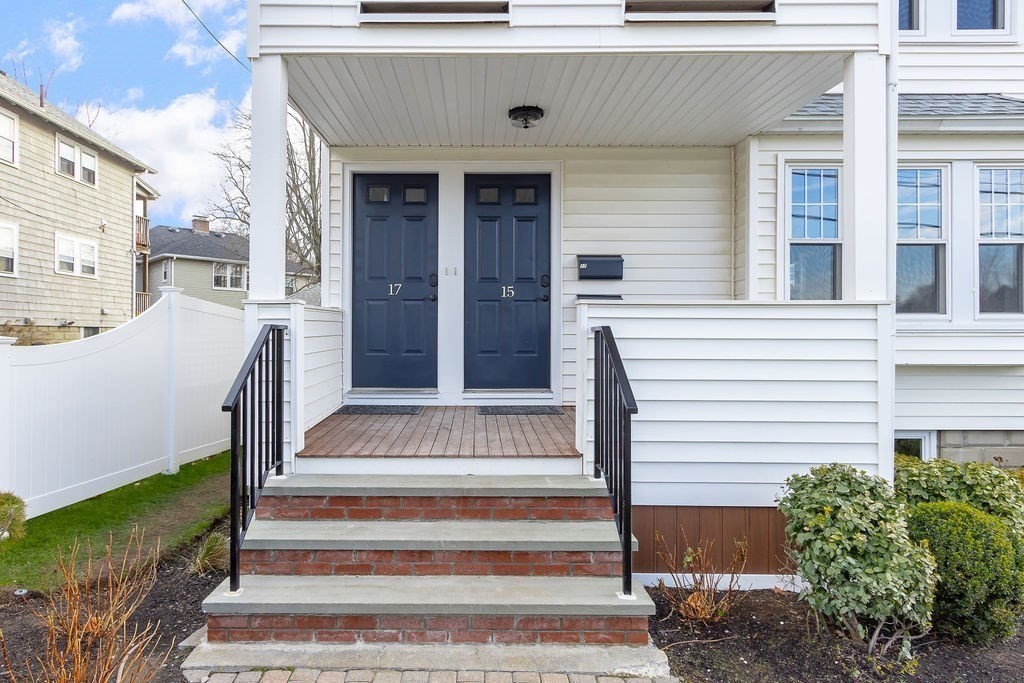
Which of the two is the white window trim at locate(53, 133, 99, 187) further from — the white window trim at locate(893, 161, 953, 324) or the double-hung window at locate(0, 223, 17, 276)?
the white window trim at locate(893, 161, 953, 324)

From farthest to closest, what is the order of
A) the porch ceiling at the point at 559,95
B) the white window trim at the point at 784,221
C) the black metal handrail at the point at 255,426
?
1. the white window trim at the point at 784,221
2. the porch ceiling at the point at 559,95
3. the black metal handrail at the point at 255,426

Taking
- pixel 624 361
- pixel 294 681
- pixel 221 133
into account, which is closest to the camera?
pixel 294 681

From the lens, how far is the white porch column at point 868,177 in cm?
320

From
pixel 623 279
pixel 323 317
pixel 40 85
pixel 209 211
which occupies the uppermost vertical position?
pixel 40 85

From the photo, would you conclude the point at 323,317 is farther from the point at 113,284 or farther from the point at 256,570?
the point at 113,284

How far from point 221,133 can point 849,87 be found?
13.5 metres

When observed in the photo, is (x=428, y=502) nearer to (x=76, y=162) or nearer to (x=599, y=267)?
(x=599, y=267)

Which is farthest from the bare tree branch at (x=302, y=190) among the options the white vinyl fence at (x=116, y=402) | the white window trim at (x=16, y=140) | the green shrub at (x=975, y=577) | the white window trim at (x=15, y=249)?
the green shrub at (x=975, y=577)

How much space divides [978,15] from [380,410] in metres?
6.23

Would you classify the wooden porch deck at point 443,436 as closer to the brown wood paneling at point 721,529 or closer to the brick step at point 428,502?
the brick step at point 428,502

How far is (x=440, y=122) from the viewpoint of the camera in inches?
168

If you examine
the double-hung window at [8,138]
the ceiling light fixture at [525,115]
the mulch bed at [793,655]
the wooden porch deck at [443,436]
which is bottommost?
the mulch bed at [793,655]

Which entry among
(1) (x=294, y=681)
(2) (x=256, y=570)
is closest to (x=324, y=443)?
(2) (x=256, y=570)

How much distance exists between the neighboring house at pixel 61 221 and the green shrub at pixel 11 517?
9.61m
